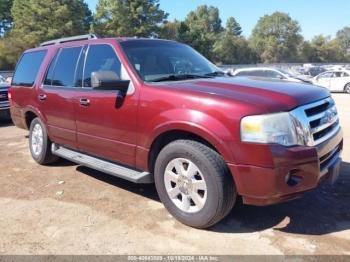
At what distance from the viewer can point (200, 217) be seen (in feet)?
12.4

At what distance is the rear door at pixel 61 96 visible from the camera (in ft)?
17.3

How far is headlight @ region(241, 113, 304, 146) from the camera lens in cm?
336

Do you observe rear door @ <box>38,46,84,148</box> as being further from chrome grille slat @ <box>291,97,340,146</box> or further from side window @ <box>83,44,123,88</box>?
chrome grille slat @ <box>291,97,340,146</box>

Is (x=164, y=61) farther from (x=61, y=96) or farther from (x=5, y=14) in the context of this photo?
(x=5, y=14)

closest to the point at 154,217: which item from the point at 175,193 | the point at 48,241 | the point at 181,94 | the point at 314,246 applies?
the point at 175,193

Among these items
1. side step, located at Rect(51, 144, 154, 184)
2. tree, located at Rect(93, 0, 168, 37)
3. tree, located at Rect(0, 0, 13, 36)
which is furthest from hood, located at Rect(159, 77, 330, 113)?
tree, located at Rect(0, 0, 13, 36)

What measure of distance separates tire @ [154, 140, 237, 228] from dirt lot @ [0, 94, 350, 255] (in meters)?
0.18

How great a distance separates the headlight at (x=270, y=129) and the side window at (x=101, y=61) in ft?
5.52

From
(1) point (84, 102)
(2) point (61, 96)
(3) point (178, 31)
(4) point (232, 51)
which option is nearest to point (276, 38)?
(4) point (232, 51)

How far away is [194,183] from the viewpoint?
3.81 metres

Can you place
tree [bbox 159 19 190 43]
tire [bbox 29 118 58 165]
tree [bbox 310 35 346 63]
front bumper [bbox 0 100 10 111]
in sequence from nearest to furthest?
tire [bbox 29 118 58 165]
front bumper [bbox 0 100 10 111]
tree [bbox 159 19 190 43]
tree [bbox 310 35 346 63]

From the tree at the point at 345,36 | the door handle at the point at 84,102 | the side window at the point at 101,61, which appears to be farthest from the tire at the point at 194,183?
the tree at the point at 345,36

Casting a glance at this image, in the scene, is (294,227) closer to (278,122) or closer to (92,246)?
(278,122)

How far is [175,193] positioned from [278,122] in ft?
4.29
